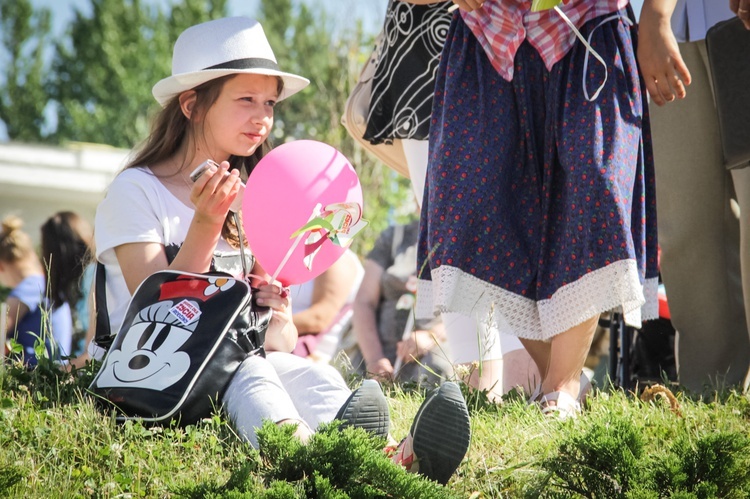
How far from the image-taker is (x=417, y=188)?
3928 mm

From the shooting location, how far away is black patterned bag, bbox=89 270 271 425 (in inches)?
106

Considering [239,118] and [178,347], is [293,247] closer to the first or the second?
[178,347]

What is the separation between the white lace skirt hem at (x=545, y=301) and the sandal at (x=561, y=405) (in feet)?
0.68

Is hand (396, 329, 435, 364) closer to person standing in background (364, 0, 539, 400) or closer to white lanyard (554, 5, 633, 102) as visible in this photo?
person standing in background (364, 0, 539, 400)

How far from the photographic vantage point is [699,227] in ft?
12.5

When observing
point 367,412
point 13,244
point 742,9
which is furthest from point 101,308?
point 13,244

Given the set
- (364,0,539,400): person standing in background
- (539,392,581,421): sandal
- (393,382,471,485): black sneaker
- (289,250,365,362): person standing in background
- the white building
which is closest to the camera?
(393,382,471,485): black sneaker

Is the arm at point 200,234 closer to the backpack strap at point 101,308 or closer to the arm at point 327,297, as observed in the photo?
the backpack strap at point 101,308

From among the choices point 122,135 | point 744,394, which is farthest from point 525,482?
point 122,135

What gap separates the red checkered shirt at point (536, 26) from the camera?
10.8 ft

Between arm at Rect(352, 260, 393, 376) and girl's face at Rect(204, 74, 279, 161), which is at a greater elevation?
girl's face at Rect(204, 74, 279, 161)

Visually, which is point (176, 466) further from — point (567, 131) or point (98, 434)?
point (567, 131)

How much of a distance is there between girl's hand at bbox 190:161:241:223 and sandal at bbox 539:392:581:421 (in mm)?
1220

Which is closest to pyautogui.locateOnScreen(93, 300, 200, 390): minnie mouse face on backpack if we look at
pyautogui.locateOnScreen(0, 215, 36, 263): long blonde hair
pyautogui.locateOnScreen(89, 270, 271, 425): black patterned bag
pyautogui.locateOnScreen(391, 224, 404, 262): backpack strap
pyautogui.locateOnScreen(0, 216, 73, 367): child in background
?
pyautogui.locateOnScreen(89, 270, 271, 425): black patterned bag
